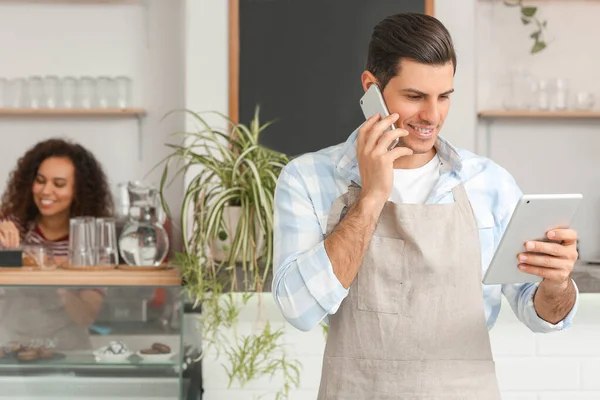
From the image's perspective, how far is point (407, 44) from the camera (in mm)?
1632

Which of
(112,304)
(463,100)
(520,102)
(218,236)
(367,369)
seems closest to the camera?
(367,369)

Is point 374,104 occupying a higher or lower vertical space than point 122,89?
lower

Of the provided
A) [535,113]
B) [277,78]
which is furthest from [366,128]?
[535,113]

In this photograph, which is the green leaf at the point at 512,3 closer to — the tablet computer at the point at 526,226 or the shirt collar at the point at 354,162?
the shirt collar at the point at 354,162

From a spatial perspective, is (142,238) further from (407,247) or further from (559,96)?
(559,96)

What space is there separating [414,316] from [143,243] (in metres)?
1.40

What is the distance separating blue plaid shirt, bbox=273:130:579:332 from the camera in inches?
61.2

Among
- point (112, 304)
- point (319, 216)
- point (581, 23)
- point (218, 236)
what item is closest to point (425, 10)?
point (581, 23)

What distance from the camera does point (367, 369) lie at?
1.68m

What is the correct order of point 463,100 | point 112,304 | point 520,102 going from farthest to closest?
point 520,102 < point 463,100 < point 112,304

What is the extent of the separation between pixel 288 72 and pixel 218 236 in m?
1.49

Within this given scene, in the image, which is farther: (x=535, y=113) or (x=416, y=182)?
(x=535, y=113)

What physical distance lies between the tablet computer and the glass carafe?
4.95 feet

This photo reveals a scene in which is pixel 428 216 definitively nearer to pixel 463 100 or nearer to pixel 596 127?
pixel 463 100
